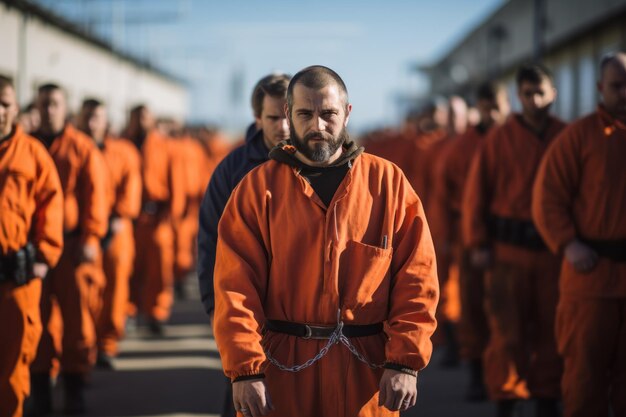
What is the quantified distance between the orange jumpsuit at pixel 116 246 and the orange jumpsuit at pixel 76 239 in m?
1.61

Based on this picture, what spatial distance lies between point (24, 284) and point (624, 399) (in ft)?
11.4

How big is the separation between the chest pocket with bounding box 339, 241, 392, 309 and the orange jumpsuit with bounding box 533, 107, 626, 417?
218cm

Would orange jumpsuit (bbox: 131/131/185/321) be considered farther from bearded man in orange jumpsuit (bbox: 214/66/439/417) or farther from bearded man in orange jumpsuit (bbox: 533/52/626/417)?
bearded man in orange jumpsuit (bbox: 214/66/439/417)

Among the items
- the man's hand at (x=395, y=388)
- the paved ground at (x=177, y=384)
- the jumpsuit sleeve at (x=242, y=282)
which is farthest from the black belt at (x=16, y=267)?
the man's hand at (x=395, y=388)

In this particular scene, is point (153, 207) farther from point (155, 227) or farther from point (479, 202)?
point (479, 202)

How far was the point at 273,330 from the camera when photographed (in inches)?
174

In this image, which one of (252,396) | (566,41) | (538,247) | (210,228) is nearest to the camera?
(252,396)

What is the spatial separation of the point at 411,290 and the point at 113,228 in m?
6.34

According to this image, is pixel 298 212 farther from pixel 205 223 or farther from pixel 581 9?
pixel 581 9

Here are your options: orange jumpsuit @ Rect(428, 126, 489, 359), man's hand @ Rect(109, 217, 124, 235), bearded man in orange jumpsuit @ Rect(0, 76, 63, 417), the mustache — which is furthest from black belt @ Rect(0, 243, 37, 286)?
orange jumpsuit @ Rect(428, 126, 489, 359)

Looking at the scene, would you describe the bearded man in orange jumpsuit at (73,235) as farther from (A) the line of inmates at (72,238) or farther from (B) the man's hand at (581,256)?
(B) the man's hand at (581,256)

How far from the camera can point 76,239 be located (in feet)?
27.8

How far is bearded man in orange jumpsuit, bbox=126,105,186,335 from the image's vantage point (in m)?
12.2

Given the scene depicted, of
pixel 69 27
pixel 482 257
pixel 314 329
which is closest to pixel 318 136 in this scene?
pixel 314 329
